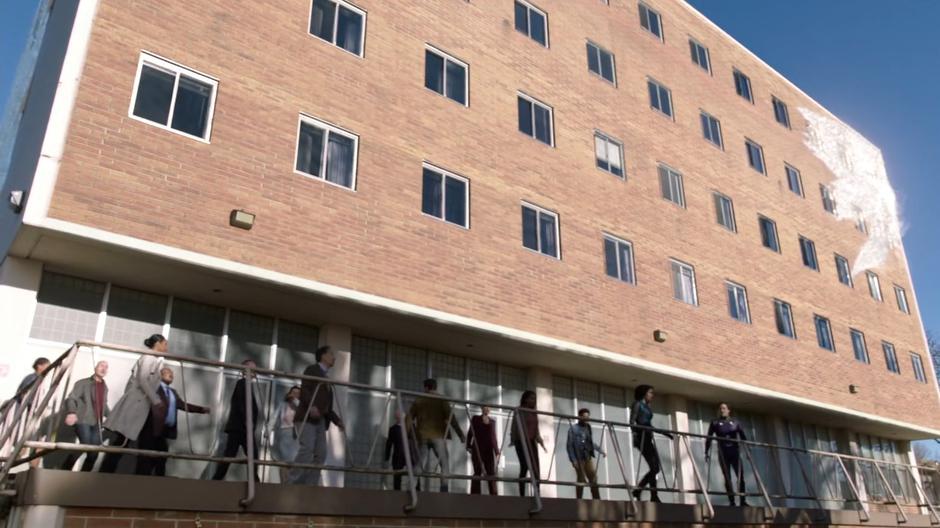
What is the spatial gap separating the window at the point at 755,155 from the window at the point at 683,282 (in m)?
6.46

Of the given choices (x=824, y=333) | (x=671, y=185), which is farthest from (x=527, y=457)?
(x=824, y=333)

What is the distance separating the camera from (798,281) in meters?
22.8

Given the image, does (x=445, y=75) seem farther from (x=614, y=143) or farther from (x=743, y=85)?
(x=743, y=85)

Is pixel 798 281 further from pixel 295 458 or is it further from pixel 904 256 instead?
pixel 295 458

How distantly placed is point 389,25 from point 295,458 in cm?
913

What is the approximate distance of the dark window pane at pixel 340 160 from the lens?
12.4 m

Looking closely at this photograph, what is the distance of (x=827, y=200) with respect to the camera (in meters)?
26.8

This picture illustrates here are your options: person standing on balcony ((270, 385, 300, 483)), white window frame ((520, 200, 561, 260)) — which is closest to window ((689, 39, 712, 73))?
white window frame ((520, 200, 561, 260))

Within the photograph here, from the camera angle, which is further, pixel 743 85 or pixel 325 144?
pixel 743 85

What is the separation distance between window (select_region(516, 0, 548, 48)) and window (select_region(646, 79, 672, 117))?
13.2ft

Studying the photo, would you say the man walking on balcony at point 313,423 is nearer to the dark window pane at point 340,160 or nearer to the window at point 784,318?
the dark window pane at point 340,160

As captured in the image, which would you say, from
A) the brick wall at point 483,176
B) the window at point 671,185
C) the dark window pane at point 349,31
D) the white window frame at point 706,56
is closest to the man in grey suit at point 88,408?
the brick wall at point 483,176

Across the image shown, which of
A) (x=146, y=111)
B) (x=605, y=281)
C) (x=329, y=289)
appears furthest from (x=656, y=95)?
(x=146, y=111)

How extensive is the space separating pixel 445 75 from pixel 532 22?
3.78m
